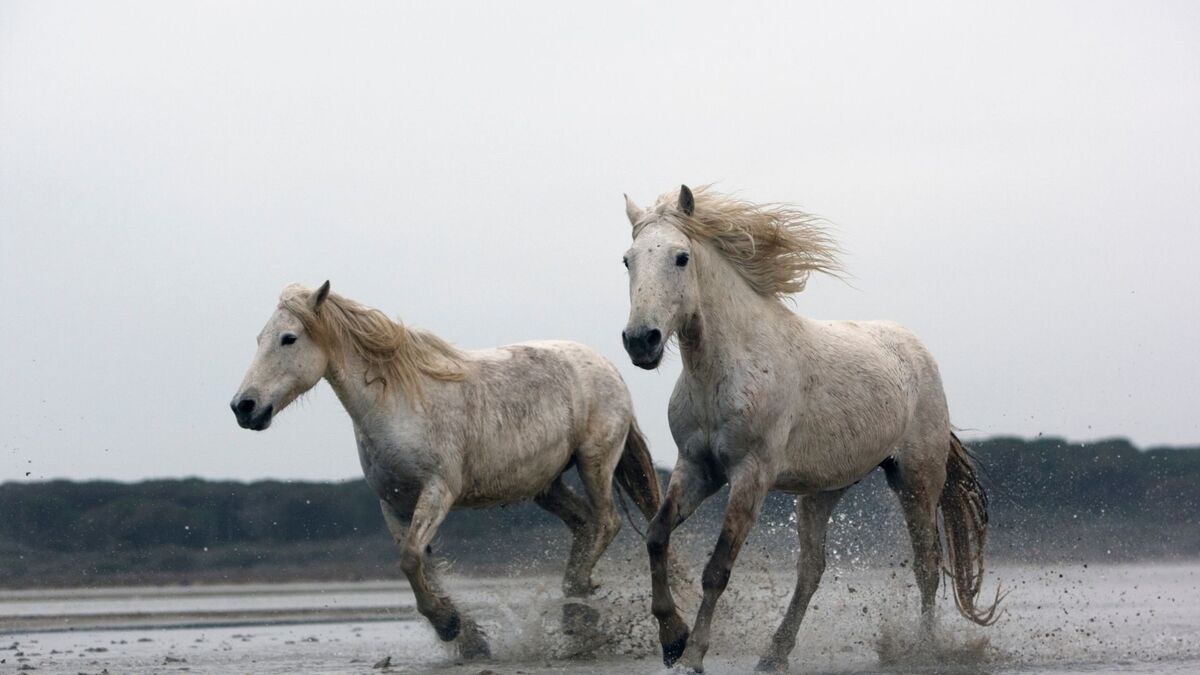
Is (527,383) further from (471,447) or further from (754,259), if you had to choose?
(754,259)

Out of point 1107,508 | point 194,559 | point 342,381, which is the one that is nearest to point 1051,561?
point 1107,508

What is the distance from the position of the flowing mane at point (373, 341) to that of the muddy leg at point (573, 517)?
1.38m

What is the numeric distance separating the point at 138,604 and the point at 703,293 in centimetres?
975

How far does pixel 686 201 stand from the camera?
8320mm

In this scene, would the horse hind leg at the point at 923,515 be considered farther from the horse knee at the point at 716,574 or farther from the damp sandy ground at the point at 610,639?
the horse knee at the point at 716,574

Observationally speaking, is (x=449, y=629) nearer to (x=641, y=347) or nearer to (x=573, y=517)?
(x=573, y=517)

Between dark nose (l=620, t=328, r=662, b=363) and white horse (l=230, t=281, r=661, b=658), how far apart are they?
2506 mm

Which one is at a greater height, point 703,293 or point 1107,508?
point 703,293

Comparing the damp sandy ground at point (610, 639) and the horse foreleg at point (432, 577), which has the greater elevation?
the horse foreleg at point (432, 577)

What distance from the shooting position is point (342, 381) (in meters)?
9.95

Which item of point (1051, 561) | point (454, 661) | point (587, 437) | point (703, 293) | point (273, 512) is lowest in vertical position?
point (1051, 561)

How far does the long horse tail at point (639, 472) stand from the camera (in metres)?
11.7

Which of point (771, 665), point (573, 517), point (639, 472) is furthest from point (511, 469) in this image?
point (771, 665)

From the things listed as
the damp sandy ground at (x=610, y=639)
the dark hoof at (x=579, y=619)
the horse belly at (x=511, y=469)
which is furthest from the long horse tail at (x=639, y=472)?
the dark hoof at (x=579, y=619)
